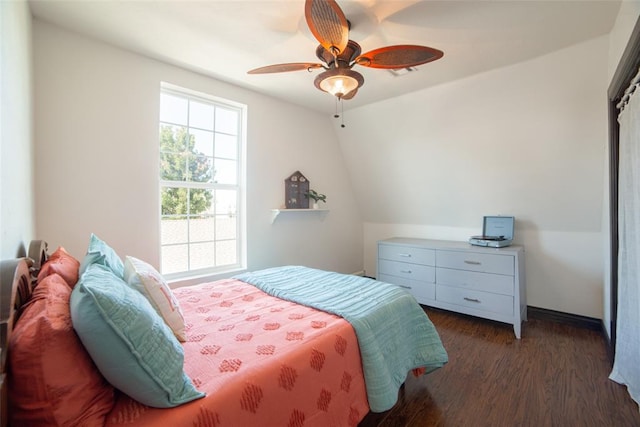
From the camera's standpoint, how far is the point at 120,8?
6.18 feet

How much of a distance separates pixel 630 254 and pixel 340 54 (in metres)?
2.05

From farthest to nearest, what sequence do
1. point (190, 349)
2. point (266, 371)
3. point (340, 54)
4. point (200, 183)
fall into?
point (200, 183) → point (340, 54) → point (190, 349) → point (266, 371)

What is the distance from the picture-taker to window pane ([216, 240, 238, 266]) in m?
3.08

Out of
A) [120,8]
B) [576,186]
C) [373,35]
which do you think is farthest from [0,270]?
[576,186]

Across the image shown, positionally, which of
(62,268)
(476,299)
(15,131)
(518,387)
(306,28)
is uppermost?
(306,28)

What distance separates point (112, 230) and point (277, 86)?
6.50ft

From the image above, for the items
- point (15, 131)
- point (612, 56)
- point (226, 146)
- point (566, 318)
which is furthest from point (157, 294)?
point (566, 318)

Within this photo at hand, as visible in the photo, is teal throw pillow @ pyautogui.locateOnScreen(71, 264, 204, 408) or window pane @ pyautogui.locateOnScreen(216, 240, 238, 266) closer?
teal throw pillow @ pyautogui.locateOnScreen(71, 264, 204, 408)

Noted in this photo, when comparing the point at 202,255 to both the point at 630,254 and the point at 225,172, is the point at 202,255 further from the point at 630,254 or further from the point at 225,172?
the point at 630,254

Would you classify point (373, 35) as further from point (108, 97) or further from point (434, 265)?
point (434, 265)

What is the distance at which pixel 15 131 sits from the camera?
56.3 inches

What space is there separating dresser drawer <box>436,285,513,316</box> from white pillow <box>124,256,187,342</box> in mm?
2732

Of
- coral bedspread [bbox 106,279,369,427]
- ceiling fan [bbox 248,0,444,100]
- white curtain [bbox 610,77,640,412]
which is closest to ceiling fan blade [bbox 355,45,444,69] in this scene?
ceiling fan [bbox 248,0,444,100]

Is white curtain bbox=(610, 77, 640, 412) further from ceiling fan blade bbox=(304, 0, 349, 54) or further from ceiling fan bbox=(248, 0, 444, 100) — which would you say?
ceiling fan blade bbox=(304, 0, 349, 54)
